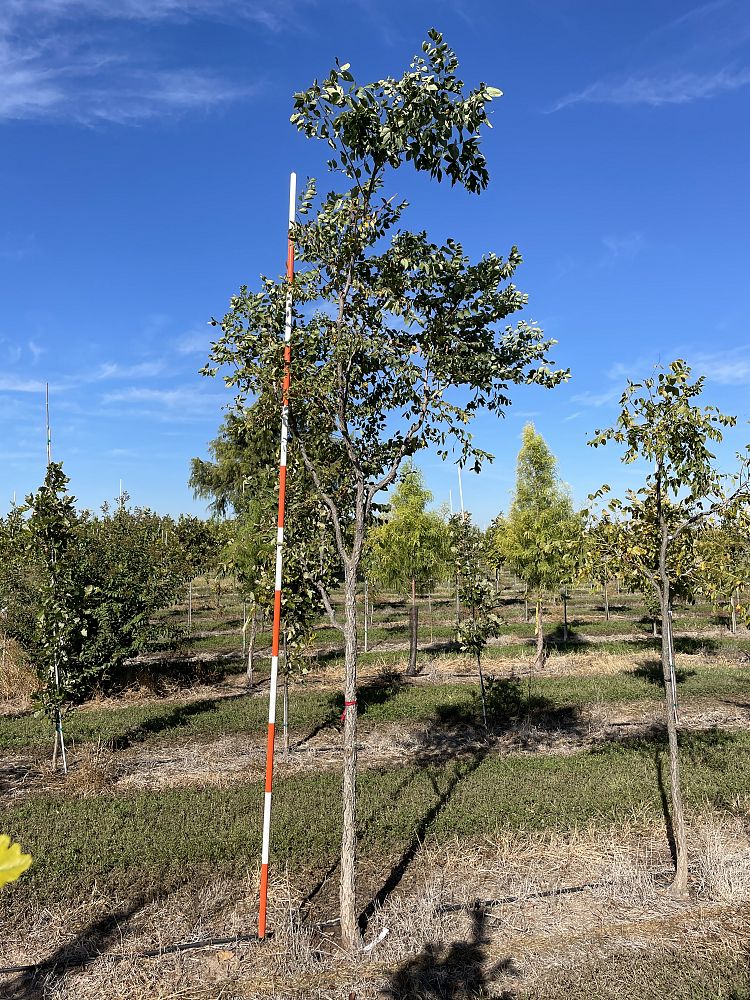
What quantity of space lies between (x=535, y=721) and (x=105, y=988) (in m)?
10.4

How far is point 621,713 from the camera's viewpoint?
14734mm

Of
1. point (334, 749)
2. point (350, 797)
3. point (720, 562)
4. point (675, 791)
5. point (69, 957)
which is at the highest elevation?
point (720, 562)

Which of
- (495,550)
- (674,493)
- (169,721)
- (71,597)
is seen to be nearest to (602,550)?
(674,493)

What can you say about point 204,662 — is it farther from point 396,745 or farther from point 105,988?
point 105,988

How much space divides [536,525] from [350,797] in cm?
1768

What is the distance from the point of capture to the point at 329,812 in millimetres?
9266

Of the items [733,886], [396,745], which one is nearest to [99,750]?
[396,745]

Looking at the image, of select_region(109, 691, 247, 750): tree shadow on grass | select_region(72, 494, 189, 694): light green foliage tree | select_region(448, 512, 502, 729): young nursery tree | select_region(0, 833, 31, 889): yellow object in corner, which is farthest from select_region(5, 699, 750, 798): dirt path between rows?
select_region(0, 833, 31, 889): yellow object in corner

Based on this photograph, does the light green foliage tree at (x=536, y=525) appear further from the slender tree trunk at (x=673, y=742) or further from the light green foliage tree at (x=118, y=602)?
the slender tree trunk at (x=673, y=742)

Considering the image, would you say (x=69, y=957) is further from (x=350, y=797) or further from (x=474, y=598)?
(x=474, y=598)

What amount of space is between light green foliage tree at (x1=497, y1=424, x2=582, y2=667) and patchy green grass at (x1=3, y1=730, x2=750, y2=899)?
36.5 feet

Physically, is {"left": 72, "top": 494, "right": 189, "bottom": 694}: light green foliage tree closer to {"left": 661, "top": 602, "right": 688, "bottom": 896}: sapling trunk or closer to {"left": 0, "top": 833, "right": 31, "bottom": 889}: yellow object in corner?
{"left": 661, "top": 602, "right": 688, "bottom": 896}: sapling trunk

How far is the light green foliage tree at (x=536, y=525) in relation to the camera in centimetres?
2256

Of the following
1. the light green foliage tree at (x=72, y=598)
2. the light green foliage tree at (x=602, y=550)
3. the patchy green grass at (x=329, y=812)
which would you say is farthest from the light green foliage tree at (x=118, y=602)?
the light green foliage tree at (x=602, y=550)
